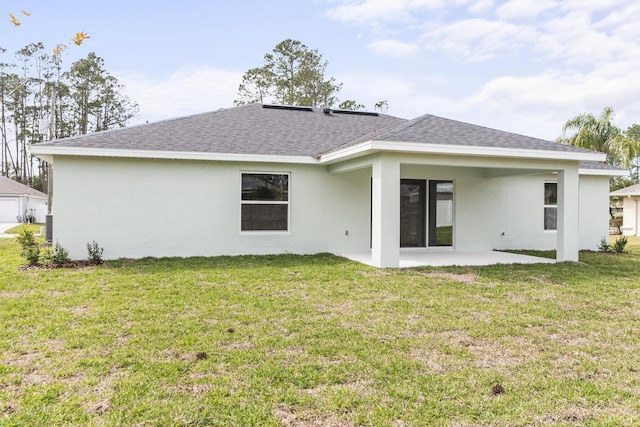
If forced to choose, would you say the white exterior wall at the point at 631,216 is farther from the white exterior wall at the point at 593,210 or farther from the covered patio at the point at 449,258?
the covered patio at the point at 449,258

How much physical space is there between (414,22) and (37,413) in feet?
45.5

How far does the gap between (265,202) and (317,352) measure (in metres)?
7.48

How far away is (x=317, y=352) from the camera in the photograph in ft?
13.2

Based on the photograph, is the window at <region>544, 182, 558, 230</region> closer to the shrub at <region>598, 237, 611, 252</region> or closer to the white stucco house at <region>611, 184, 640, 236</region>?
the shrub at <region>598, 237, 611, 252</region>

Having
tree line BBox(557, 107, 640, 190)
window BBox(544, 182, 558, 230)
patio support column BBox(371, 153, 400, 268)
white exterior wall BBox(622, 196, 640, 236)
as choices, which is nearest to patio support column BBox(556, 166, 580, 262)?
window BBox(544, 182, 558, 230)

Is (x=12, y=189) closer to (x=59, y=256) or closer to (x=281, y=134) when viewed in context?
(x=59, y=256)

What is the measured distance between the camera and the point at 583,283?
7.59 m

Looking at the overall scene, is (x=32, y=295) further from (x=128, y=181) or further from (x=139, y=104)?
(x=139, y=104)

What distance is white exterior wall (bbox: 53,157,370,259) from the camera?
9875mm

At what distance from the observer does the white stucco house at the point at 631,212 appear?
74.8ft

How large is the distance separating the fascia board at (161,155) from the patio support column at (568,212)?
6.11 meters

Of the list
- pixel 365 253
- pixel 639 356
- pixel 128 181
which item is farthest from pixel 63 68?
pixel 639 356

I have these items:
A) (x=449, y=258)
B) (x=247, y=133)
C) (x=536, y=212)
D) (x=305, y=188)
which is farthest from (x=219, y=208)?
(x=536, y=212)

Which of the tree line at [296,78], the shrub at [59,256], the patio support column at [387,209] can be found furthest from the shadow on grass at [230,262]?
the tree line at [296,78]
